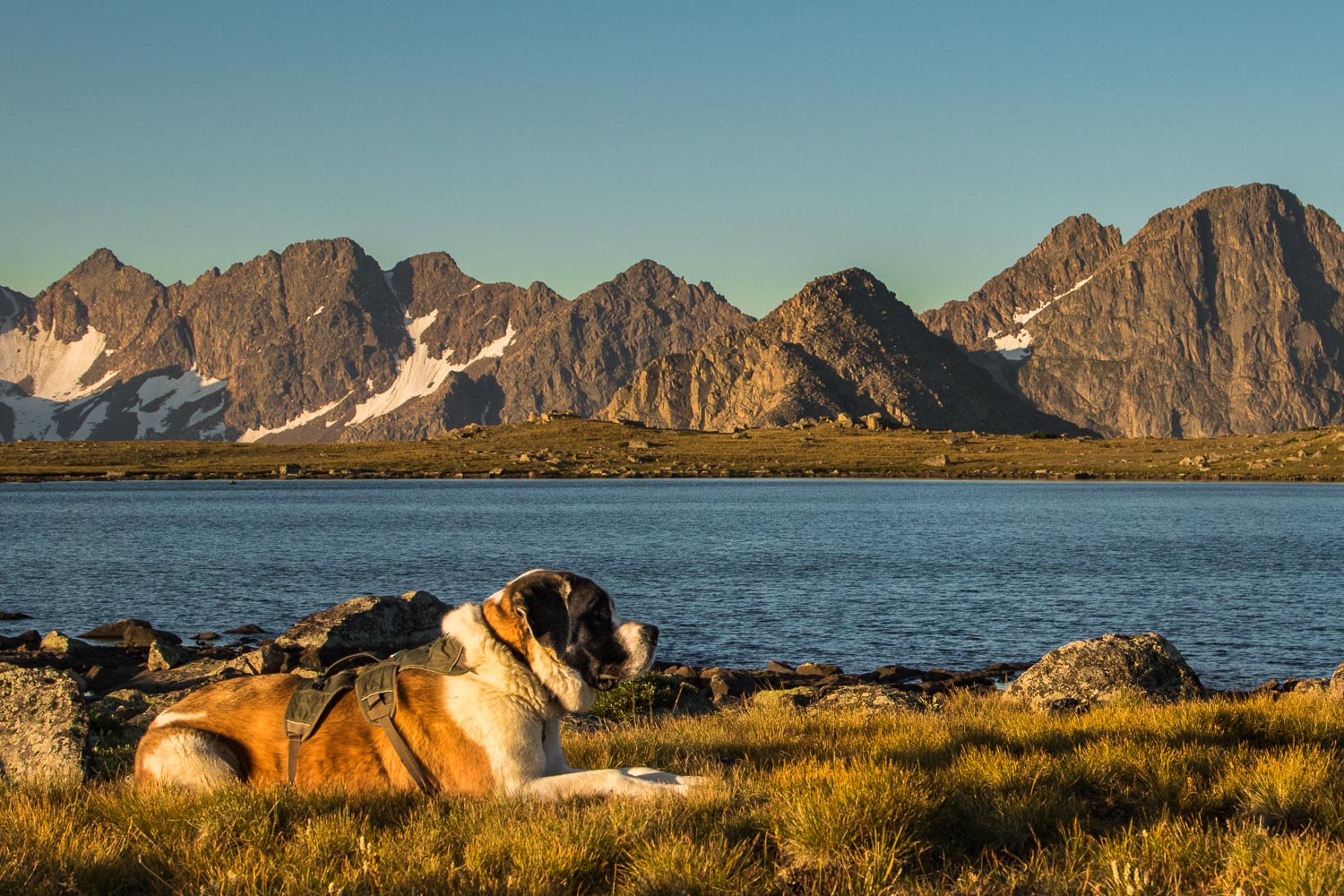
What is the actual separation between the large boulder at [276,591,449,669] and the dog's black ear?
1744 centimetres

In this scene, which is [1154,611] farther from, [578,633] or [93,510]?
[93,510]

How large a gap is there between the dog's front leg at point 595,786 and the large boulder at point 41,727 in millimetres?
5369

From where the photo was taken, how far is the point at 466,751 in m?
6.59

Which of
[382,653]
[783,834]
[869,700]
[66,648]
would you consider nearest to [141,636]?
[66,648]

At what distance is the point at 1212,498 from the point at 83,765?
120484 millimetres

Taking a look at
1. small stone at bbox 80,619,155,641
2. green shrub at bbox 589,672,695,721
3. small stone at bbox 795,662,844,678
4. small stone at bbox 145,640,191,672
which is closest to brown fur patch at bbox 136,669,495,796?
green shrub at bbox 589,672,695,721

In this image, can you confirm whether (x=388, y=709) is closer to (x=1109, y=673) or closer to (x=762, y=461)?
(x=1109, y=673)

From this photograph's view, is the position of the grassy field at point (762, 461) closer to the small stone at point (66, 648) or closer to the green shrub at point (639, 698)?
the small stone at point (66, 648)

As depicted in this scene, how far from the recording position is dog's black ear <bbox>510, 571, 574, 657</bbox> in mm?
6430

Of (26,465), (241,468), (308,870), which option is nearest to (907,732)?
(308,870)

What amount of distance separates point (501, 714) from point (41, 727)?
6.45 m

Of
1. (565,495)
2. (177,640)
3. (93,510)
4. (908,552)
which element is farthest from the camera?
(565,495)

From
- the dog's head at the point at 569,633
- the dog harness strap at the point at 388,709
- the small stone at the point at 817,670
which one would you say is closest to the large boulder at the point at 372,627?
the small stone at the point at 817,670

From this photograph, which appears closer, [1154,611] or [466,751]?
[466,751]
